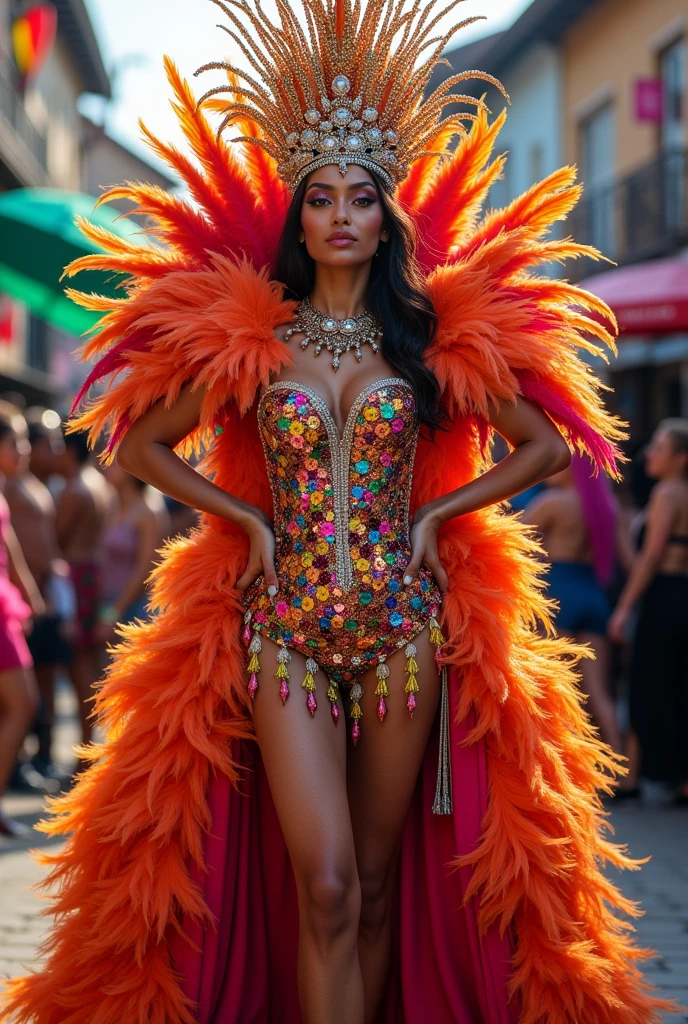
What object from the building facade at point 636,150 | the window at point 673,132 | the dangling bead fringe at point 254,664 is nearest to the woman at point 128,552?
the dangling bead fringe at point 254,664

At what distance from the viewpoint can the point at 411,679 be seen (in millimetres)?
3607

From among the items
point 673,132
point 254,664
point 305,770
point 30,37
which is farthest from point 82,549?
point 30,37

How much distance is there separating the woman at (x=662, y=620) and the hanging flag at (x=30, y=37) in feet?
57.9

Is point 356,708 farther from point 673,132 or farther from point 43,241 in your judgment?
point 673,132

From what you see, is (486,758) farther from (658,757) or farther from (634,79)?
(634,79)

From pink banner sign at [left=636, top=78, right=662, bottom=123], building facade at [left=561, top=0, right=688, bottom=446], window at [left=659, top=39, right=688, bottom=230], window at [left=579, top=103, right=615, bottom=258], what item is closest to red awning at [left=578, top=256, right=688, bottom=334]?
building facade at [left=561, top=0, right=688, bottom=446]

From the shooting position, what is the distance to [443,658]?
3.64m

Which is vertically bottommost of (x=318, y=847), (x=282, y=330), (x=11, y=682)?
(x=318, y=847)

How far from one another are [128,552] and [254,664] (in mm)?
5240

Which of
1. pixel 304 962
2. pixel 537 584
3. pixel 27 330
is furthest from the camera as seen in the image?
pixel 27 330

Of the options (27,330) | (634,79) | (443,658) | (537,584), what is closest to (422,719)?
(443,658)

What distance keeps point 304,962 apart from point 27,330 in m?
26.0

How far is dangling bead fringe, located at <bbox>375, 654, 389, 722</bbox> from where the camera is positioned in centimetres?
360

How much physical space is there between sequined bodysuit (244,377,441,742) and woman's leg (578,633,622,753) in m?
4.41
